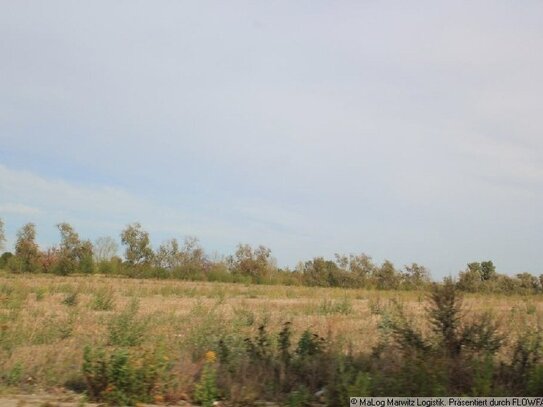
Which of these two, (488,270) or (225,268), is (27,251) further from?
(488,270)

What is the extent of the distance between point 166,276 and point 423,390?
37.9 meters

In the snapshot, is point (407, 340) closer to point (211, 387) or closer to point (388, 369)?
point (388, 369)

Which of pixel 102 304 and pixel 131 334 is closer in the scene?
pixel 131 334

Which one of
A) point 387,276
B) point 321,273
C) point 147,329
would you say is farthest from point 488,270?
point 147,329

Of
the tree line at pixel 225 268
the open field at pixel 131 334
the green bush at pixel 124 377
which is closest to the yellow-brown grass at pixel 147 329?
the open field at pixel 131 334

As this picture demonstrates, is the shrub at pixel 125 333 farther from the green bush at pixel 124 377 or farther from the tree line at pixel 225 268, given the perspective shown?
the tree line at pixel 225 268

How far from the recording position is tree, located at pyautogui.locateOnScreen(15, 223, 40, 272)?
43.9 metres

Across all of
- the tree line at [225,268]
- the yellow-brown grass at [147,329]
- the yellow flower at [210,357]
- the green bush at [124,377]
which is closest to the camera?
the green bush at [124,377]

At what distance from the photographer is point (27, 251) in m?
47.3

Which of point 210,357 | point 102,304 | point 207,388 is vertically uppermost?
point 102,304

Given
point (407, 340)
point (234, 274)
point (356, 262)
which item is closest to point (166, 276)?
point (234, 274)

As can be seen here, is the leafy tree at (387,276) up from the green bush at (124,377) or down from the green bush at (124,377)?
up

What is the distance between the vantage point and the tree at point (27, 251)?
43.9 metres

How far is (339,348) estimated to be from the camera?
851 centimetres
